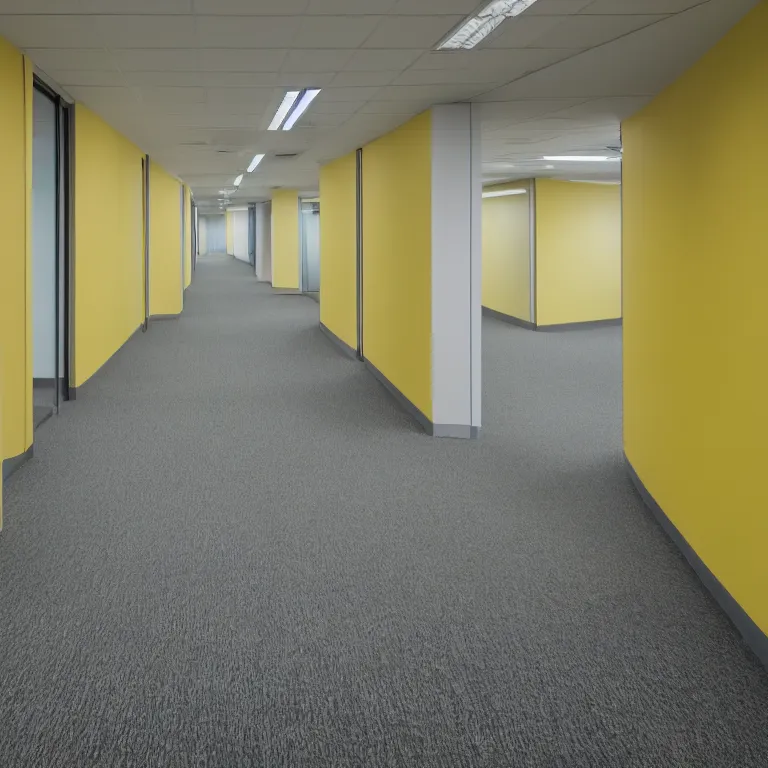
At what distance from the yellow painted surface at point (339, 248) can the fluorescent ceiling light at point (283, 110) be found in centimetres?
327

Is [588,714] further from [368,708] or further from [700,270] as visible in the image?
[700,270]

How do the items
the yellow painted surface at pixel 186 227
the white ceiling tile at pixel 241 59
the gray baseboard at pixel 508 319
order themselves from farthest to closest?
1. the yellow painted surface at pixel 186 227
2. the gray baseboard at pixel 508 319
3. the white ceiling tile at pixel 241 59

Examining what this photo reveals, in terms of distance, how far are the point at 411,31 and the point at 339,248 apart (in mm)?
9073

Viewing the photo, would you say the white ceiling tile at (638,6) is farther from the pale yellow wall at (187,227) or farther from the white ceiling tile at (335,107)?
the pale yellow wall at (187,227)

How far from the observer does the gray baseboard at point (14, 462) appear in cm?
610

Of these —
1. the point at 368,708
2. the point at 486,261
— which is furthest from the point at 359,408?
the point at 486,261

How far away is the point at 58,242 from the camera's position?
8.55 metres

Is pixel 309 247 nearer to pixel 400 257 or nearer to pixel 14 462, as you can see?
pixel 400 257

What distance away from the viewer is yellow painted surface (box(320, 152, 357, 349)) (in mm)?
12859

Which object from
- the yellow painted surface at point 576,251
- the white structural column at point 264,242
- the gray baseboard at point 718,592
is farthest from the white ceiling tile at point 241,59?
the white structural column at point 264,242

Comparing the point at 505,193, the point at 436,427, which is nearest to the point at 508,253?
the point at 505,193

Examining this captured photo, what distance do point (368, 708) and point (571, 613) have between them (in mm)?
1266

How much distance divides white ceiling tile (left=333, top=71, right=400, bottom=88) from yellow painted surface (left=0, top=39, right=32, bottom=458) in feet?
7.20

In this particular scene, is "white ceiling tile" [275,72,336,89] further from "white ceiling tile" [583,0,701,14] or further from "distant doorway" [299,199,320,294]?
"distant doorway" [299,199,320,294]
